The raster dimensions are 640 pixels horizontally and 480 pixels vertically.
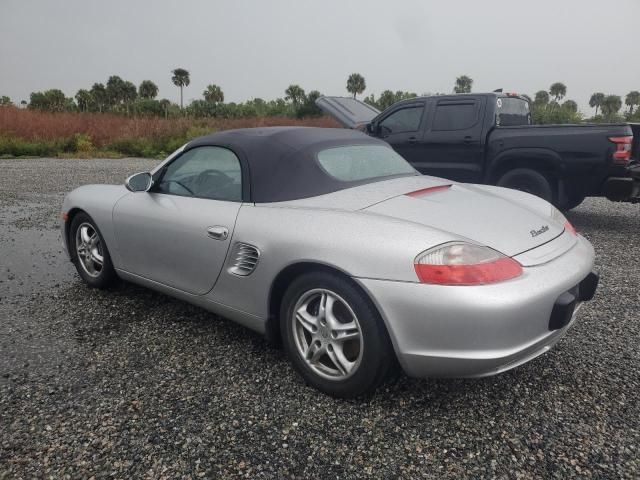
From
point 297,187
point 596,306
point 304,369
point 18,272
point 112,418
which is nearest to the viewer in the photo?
point 112,418

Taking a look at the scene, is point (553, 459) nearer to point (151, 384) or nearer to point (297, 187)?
point (297, 187)

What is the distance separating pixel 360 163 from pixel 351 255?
→ 104cm

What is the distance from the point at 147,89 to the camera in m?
73.6

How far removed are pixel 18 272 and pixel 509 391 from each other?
4.21 m

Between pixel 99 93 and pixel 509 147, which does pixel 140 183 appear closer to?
pixel 509 147

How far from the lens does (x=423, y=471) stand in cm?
186

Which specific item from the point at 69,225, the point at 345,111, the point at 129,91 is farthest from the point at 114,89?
the point at 69,225

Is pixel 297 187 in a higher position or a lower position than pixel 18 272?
higher

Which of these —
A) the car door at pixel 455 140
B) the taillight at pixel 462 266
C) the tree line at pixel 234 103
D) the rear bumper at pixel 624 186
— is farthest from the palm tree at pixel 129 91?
the taillight at pixel 462 266

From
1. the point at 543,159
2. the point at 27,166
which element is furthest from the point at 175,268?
the point at 27,166

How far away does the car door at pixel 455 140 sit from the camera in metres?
6.83

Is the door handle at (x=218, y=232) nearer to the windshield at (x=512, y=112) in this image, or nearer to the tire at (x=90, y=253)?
the tire at (x=90, y=253)

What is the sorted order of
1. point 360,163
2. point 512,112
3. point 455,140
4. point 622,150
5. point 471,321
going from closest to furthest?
1. point 471,321
2. point 360,163
3. point 622,150
4. point 455,140
5. point 512,112

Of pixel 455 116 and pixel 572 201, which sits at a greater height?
pixel 455 116
